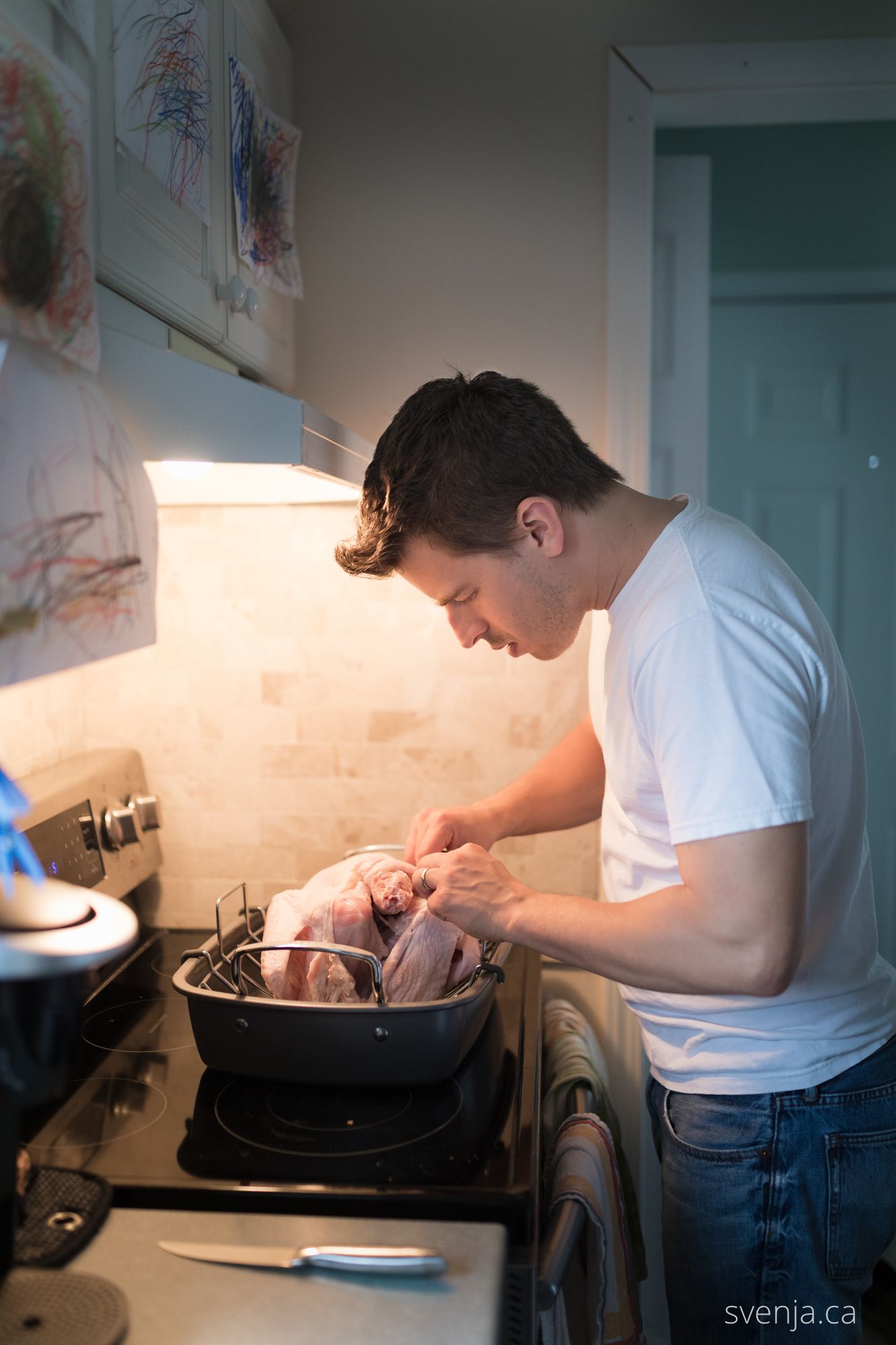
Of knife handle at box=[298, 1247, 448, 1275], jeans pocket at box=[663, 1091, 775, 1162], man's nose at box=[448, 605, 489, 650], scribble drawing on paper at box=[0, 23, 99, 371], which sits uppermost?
scribble drawing on paper at box=[0, 23, 99, 371]

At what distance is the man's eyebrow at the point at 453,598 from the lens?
1.18 m

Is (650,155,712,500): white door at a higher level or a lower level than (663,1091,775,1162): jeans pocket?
higher

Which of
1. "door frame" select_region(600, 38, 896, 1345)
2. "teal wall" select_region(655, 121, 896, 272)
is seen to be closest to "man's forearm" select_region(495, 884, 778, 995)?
"door frame" select_region(600, 38, 896, 1345)

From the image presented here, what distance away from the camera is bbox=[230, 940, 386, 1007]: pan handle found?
1070 mm

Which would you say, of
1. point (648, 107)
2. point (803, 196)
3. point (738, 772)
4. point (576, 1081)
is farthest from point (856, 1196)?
point (803, 196)

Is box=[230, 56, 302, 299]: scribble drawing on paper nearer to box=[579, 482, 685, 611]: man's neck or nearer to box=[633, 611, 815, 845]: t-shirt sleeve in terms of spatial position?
box=[579, 482, 685, 611]: man's neck

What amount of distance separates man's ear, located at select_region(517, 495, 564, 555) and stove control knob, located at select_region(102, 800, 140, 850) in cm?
81

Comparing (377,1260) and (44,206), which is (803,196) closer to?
(44,206)

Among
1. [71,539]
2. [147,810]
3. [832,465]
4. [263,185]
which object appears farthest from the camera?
[832,465]

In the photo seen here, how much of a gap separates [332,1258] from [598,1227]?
0.44 meters

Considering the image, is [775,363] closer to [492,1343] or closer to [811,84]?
Answer: [811,84]

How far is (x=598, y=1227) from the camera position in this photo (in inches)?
46.0

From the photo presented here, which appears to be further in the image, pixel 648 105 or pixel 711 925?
pixel 648 105

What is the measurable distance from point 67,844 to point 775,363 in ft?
6.68
